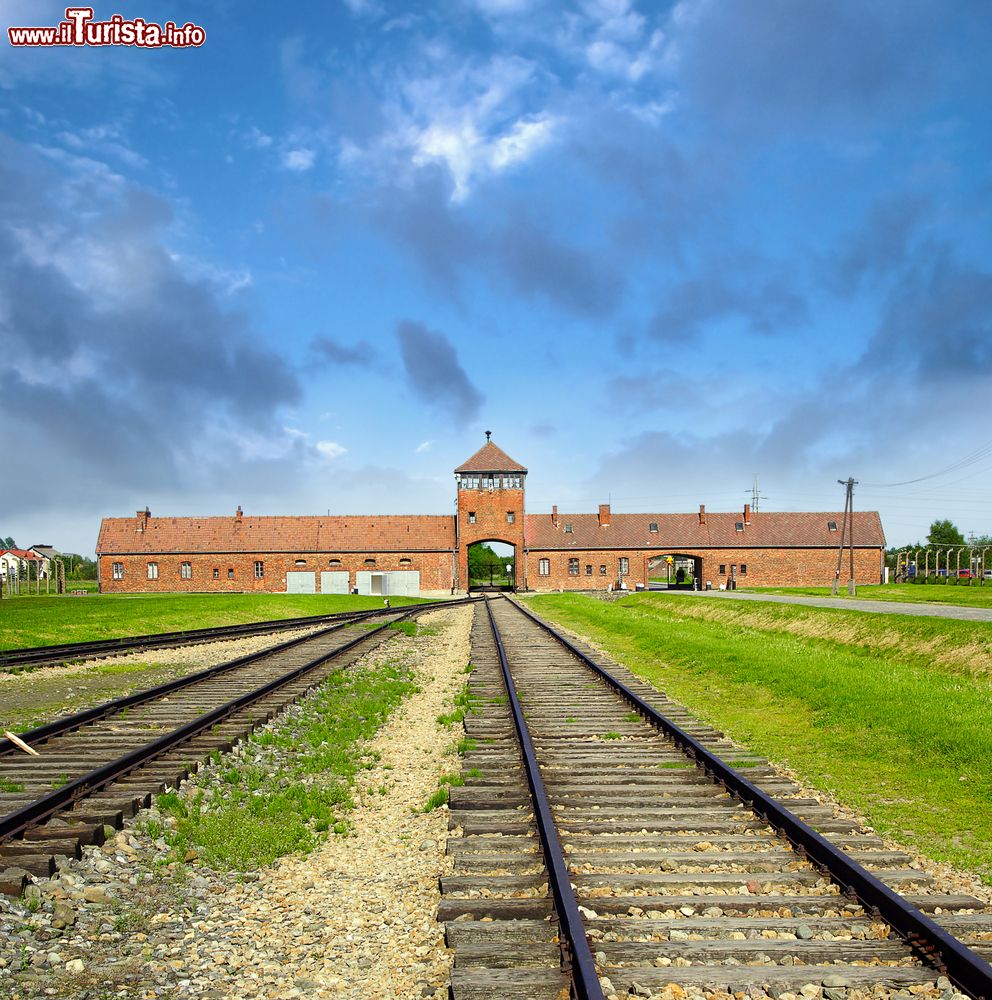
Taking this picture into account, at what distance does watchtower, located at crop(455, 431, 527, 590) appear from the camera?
219 ft

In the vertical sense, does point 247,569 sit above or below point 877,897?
below

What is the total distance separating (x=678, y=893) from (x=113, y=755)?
6275mm

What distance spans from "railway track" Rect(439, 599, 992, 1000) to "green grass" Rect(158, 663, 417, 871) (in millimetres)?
1256

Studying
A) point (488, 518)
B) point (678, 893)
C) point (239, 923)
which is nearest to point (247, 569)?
point (488, 518)

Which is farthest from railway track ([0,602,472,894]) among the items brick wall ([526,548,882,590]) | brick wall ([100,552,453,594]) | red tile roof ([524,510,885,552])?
red tile roof ([524,510,885,552])

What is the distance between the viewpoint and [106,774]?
7660 mm

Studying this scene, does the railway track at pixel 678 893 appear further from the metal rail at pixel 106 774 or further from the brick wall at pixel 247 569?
the brick wall at pixel 247 569

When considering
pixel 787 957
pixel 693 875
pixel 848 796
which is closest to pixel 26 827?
pixel 693 875

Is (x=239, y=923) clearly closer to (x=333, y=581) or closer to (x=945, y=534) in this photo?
(x=333, y=581)

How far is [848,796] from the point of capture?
7727 mm

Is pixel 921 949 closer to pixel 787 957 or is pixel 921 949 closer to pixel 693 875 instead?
pixel 787 957

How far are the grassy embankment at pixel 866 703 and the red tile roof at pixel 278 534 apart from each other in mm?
42683

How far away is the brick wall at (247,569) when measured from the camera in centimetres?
6444

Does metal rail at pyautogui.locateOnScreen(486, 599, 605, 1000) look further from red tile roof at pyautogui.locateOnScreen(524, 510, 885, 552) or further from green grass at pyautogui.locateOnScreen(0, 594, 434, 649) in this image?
red tile roof at pyautogui.locateOnScreen(524, 510, 885, 552)
